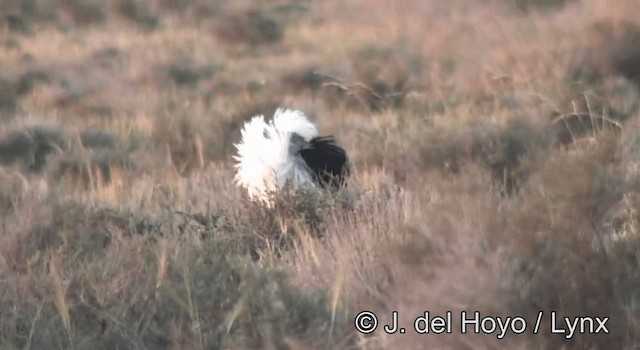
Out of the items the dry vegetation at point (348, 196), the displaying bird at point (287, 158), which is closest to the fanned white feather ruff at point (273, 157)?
the displaying bird at point (287, 158)

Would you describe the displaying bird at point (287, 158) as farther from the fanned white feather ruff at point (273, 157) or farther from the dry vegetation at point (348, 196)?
the dry vegetation at point (348, 196)

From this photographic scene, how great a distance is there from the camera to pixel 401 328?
4.48 m

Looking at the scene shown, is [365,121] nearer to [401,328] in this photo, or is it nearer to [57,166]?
[57,166]

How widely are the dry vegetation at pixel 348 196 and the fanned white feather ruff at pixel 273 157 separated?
161mm

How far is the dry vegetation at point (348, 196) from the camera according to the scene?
15.1 ft

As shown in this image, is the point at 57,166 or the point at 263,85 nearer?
the point at 57,166

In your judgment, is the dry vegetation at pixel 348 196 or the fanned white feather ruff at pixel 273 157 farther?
the fanned white feather ruff at pixel 273 157

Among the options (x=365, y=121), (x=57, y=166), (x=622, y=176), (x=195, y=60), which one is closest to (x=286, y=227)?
(x=622, y=176)

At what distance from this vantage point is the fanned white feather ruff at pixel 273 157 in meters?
7.16

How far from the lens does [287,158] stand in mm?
7246

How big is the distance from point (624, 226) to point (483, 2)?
16910 millimetres

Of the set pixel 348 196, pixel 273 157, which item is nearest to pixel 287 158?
pixel 273 157

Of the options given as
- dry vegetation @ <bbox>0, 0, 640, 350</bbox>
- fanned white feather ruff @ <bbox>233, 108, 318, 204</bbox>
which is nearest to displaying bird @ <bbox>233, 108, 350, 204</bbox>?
fanned white feather ruff @ <bbox>233, 108, 318, 204</bbox>

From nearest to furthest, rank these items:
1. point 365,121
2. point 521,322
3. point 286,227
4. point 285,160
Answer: point 521,322 → point 286,227 → point 285,160 → point 365,121
